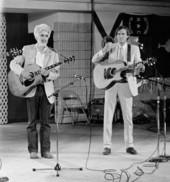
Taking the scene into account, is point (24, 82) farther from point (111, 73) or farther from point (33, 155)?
point (111, 73)

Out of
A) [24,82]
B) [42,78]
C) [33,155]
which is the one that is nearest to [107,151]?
[33,155]

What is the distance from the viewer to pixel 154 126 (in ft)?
32.8

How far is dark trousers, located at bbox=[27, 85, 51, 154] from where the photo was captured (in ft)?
20.7

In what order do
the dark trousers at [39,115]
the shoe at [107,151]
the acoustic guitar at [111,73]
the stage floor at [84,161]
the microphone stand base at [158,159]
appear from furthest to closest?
1. the shoe at [107,151]
2. the acoustic guitar at [111,73]
3. the dark trousers at [39,115]
4. the microphone stand base at [158,159]
5. the stage floor at [84,161]

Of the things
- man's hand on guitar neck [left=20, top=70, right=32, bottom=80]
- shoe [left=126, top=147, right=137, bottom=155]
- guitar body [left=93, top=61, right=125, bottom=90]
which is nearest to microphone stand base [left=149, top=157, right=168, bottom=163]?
shoe [left=126, top=147, right=137, bottom=155]

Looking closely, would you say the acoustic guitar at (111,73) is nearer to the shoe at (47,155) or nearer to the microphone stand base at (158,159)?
the microphone stand base at (158,159)

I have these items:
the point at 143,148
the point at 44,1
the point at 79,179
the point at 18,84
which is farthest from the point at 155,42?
the point at 79,179

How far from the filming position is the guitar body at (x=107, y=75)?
655 cm

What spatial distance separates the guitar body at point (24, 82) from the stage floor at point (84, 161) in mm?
915

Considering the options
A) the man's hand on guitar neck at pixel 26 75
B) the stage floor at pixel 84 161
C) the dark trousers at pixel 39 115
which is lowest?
the stage floor at pixel 84 161

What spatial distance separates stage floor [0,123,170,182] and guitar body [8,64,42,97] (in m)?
0.91

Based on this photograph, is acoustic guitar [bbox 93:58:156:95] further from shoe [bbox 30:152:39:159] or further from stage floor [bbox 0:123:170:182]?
shoe [bbox 30:152:39:159]

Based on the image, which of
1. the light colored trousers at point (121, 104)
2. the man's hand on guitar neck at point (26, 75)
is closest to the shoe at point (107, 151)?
the light colored trousers at point (121, 104)

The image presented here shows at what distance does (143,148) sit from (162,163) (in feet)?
4.02
